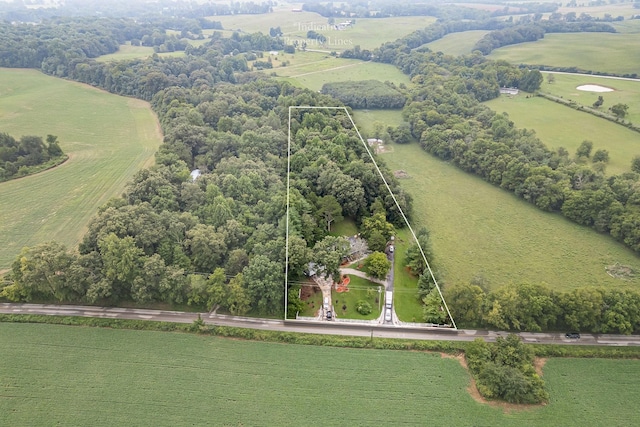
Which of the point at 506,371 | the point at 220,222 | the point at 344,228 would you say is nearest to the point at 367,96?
the point at 344,228

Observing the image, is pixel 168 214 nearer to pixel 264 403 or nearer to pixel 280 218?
pixel 280 218

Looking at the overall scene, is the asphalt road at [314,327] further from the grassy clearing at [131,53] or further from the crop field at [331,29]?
the crop field at [331,29]

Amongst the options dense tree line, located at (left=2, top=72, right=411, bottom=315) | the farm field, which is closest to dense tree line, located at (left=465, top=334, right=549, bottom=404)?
the farm field

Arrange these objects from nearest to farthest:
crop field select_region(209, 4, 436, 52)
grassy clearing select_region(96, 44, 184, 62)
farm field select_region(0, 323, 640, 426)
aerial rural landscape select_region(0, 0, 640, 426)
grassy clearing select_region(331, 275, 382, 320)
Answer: farm field select_region(0, 323, 640, 426)
aerial rural landscape select_region(0, 0, 640, 426)
grassy clearing select_region(331, 275, 382, 320)
grassy clearing select_region(96, 44, 184, 62)
crop field select_region(209, 4, 436, 52)

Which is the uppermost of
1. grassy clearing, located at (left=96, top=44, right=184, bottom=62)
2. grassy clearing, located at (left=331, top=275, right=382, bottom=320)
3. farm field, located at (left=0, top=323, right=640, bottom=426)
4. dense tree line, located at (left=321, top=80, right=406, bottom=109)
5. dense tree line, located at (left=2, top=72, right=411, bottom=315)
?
grassy clearing, located at (left=96, top=44, right=184, bottom=62)

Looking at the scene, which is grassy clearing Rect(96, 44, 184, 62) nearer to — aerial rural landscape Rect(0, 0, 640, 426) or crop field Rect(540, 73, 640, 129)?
aerial rural landscape Rect(0, 0, 640, 426)

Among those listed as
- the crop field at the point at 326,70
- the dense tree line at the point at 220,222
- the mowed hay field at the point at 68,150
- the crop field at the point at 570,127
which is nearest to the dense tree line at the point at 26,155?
the mowed hay field at the point at 68,150

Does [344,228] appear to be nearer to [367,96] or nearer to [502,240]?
[502,240]
